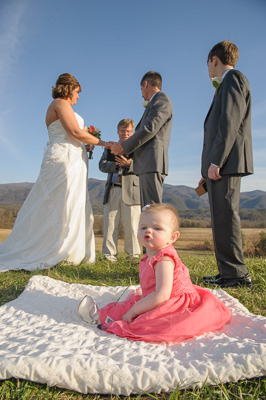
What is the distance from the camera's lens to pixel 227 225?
10.1 ft

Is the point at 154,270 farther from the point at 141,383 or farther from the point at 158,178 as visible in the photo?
the point at 158,178

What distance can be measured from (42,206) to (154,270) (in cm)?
282

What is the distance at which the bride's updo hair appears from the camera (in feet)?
14.9

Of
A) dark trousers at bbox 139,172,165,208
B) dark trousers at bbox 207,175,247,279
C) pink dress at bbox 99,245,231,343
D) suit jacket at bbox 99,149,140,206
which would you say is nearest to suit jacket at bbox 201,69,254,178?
dark trousers at bbox 207,175,247,279

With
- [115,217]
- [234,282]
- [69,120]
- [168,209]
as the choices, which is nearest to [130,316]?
[168,209]

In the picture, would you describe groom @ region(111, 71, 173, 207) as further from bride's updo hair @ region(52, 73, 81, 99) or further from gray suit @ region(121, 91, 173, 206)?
bride's updo hair @ region(52, 73, 81, 99)

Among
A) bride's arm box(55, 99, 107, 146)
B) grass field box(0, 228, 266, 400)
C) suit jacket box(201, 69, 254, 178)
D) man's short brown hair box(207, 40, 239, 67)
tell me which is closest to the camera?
grass field box(0, 228, 266, 400)

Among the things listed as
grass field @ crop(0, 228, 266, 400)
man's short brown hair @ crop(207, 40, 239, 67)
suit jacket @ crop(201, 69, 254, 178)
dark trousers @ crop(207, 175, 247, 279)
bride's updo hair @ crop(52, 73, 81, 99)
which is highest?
bride's updo hair @ crop(52, 73, 81, 99)

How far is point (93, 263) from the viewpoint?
4707mm

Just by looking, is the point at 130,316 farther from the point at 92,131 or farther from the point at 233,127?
the point at 92,131

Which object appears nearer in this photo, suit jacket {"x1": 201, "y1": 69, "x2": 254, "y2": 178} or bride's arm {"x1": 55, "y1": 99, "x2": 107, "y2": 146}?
suit jacket {"x1": 201, "y1": 69, "x2": 254, "y2": 178}

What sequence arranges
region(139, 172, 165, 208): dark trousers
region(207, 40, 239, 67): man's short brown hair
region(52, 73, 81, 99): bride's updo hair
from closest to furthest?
region(207, 40, 239, 67): man's short brown hair → region(139, 172, 165, 208): dark trousers → region(52, 73, 81, 99): bride's updo hair

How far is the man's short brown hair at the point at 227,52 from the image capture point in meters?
3.23

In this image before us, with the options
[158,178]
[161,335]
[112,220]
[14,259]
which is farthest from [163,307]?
[112,220]
